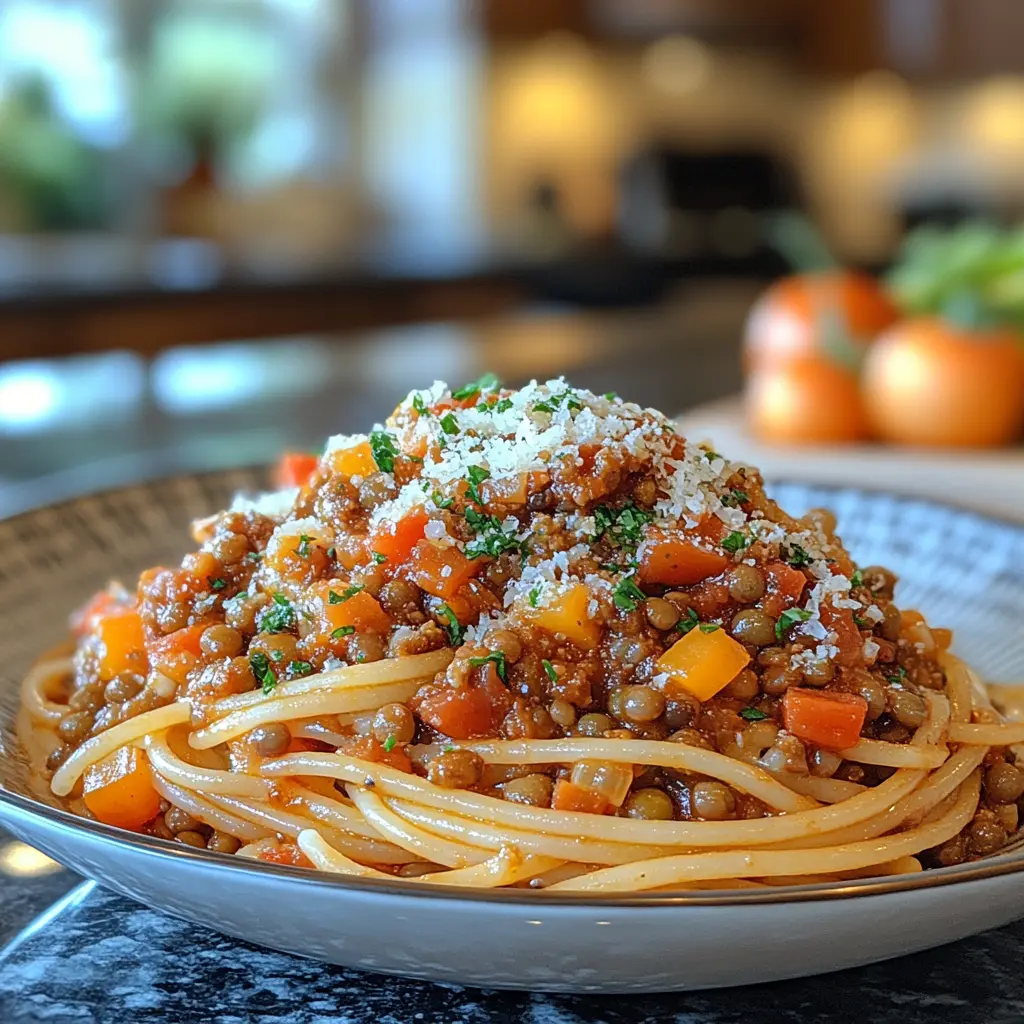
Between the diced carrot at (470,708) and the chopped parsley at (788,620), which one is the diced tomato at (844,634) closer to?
the chopped parsley at (788,620)

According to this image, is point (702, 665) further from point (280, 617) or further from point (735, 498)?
point (280, 617)

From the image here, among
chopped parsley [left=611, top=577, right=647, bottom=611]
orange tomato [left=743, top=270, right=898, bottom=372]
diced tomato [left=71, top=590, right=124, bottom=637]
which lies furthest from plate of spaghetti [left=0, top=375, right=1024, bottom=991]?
orange tomato [left=743, top=270, right=898, bottom=372]

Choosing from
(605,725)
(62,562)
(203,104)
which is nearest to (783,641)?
(605,725)

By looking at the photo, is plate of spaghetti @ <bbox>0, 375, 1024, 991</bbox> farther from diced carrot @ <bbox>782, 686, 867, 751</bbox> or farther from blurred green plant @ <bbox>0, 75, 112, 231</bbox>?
blurred green plant @ <bbox>0, 75, 112, 231</bbox>

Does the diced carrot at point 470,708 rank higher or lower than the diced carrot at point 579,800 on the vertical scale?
higher

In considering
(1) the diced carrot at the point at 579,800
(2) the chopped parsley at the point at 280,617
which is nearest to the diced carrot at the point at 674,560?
(1) the diced carrot at the point at 579,800

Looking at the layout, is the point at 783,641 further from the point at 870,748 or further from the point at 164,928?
the point at 164,928
